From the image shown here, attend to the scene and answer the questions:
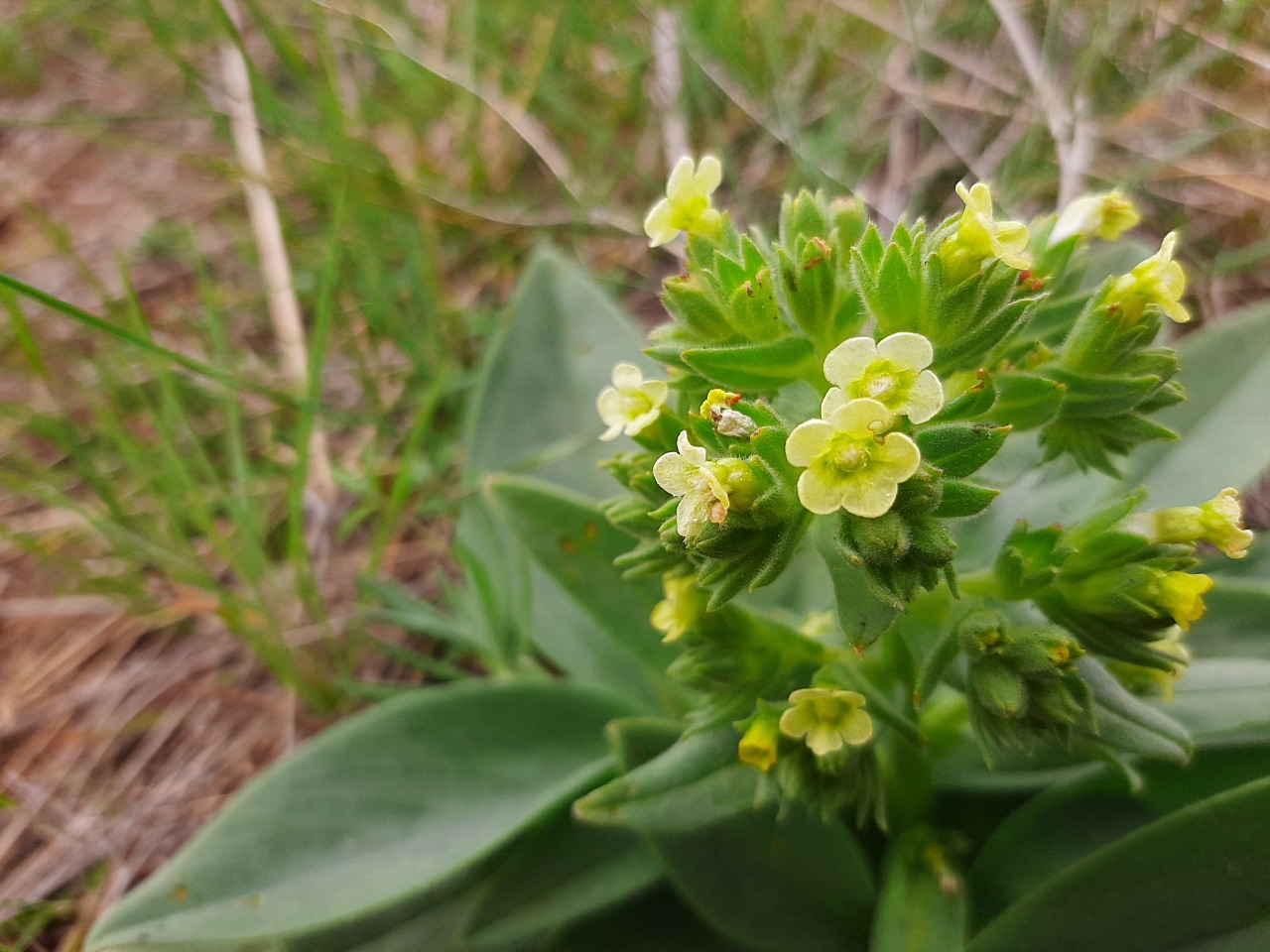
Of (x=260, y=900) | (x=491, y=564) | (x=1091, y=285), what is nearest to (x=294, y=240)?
(x=491, y=564)

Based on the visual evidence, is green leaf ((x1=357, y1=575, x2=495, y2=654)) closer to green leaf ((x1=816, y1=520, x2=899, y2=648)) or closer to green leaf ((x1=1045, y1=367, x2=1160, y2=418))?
green leaf ((x1=816, y1=520, x2=899, y2=648))

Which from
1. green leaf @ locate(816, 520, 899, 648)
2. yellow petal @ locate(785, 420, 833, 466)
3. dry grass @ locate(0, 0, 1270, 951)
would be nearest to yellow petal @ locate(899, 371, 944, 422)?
yellow petal @ locate(785, 420, 833, 466)

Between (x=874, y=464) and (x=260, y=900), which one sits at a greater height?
(x=874, y=464)

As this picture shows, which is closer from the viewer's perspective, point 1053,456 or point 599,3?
point 1053,456

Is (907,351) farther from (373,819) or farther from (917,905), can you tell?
(373,819)

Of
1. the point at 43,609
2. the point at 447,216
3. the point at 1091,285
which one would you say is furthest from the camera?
the point at 447,216

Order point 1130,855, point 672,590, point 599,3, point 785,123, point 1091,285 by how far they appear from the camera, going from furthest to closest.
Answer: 1. point 599,3
2. point 785,123
3. point 1091,285
4. point 672,590
5. point 1130,855

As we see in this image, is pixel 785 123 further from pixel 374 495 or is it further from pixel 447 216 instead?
pixel 374 495

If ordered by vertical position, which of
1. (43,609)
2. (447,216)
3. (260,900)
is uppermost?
(447,216)
